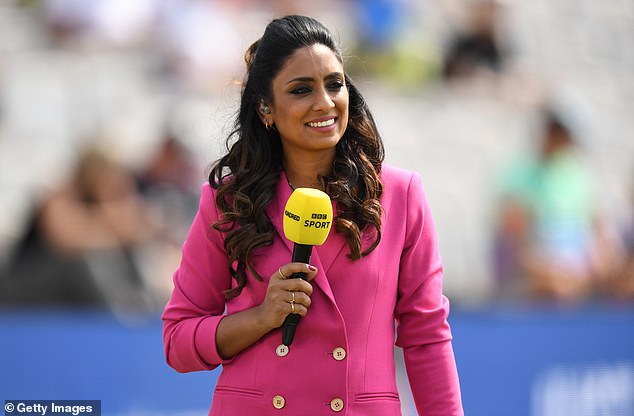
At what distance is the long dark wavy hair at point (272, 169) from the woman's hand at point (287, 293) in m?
0.15

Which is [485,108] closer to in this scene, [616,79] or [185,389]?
[616,79]

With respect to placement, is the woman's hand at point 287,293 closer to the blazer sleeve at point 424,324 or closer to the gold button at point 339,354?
the gold button at point 339,354

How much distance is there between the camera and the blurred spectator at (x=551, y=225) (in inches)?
327

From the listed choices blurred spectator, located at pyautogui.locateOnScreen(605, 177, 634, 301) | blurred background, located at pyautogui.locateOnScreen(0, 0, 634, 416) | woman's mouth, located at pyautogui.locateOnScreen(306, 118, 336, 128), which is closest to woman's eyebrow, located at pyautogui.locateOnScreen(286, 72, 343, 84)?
woman's mouth, located at pyautogui.locateOnScreen(306, 118, 336, 128)

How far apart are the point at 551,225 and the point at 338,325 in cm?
615

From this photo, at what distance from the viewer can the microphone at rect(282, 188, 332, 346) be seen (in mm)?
2566

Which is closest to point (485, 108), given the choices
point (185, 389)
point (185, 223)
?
point (185, 223)

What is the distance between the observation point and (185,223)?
8375 mm

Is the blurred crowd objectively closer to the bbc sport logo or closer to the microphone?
the bbc sport logo

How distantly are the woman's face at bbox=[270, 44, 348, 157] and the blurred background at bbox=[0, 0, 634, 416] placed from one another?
2104mm

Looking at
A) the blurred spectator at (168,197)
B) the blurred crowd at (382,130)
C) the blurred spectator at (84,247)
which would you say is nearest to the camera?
the blurred spectator at (84,247)

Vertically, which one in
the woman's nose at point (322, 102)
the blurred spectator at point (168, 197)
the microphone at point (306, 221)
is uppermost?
the blurred spectator at point (168, 197)

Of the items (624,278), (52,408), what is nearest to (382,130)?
(624,278)

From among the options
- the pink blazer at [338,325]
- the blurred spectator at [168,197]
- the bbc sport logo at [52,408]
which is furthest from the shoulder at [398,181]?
the blurred spectator at [168,197]
